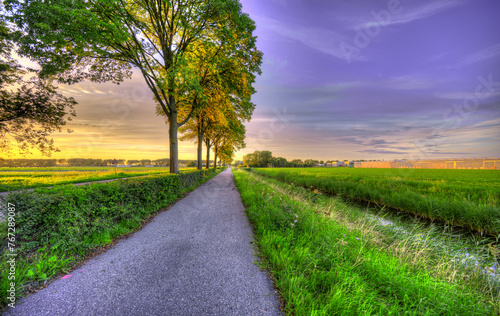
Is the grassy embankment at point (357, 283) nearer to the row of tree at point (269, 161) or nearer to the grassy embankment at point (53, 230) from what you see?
the grassy embankment at point (53, 230)

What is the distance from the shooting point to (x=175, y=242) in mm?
4027

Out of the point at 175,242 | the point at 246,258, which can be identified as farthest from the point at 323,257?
the point at 175,242

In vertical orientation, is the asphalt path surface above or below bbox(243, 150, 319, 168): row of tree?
below

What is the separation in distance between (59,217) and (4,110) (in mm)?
14648

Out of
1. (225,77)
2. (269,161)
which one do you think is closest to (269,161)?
(269,161)

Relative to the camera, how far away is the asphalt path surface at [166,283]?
2.11 m

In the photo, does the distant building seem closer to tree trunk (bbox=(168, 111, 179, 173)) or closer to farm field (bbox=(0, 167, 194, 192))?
tree trunk (bbox=(168, 111, 179, 173))

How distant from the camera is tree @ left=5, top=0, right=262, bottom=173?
6.64 m

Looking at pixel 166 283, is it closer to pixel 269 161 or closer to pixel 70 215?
pixel 70 215

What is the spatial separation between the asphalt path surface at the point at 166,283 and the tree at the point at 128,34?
706cm

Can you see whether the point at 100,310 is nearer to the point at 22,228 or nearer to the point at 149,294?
the point at 149,294

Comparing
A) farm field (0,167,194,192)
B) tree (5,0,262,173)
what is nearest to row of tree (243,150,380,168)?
farm field (0,167,194,192)

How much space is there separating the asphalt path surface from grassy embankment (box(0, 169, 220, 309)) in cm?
30

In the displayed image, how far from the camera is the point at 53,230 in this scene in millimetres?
2992
